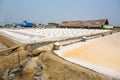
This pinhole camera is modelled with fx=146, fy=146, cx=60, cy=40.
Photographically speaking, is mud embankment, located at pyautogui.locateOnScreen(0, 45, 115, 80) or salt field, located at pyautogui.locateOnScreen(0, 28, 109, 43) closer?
mud embankment, located at pyautogui.locateOnScreen(0, 45, 115, 80)

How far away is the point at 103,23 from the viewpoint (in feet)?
114

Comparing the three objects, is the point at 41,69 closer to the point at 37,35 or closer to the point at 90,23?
the point at 37,35

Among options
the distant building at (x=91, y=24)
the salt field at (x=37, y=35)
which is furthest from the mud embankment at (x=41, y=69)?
the distant building at (x=91, y=24)

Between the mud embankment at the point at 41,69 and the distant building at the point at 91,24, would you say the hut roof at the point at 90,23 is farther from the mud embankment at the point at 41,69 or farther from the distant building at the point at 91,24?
the mud embankment at the point at 41,69

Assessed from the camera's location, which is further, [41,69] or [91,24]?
[91,24]

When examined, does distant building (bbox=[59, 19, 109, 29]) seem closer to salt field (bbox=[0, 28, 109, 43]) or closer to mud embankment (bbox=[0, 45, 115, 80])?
salt field (bbox=[0, 28, 109, 43])

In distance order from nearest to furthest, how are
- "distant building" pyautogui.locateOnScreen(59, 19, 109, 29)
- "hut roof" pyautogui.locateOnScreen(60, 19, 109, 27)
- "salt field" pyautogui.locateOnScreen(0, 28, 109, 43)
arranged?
"salt field" pyautogui.locateOnScreen(0, 28, 109, 43) < "distant building" pyautogui.locateOnScreen(59, 19, 109, 29) < "hut roof" pyautogui.locateOnScreen(60, 19, 109, 27)

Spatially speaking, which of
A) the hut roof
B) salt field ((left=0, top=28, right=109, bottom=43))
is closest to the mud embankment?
salt field ((left=0, top=28, right=109, bottom=43))

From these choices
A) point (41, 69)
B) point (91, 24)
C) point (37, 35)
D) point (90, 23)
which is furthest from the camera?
point (90, 23)

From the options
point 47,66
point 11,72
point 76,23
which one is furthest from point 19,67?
point 76,23

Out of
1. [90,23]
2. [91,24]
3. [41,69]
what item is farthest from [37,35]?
[90,23]

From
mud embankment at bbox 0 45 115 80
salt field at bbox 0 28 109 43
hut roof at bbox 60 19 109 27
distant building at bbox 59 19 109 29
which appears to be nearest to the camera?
mud embankment at bbox 0 45 115 80

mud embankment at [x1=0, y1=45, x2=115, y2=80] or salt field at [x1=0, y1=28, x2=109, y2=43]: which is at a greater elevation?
salt field at [x1=0, y1=28, x2=109, y2=43]

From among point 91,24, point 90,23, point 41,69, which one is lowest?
point 41,69
